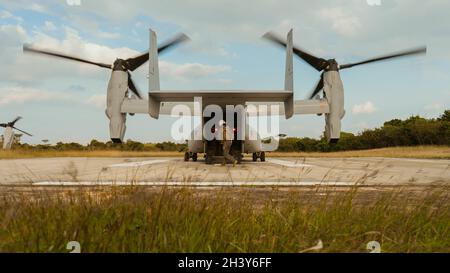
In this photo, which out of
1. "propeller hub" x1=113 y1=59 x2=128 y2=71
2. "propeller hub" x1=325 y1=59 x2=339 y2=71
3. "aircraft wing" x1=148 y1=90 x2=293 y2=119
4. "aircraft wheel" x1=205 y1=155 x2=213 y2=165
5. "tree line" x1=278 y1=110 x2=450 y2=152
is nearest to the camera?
"aircraft wing" x1=148 y1=90 x2=293 y2=119

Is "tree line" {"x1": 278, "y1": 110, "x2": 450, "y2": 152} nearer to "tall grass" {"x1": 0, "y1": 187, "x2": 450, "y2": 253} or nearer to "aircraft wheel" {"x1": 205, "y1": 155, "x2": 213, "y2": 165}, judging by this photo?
"aircraft wheel" {"x1": 205, "y1": 155, "x2": 213, "y2": 165}

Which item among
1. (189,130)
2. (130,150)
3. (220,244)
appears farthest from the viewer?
(130,150)

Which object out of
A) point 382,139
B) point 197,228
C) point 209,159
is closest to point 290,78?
point 209,159

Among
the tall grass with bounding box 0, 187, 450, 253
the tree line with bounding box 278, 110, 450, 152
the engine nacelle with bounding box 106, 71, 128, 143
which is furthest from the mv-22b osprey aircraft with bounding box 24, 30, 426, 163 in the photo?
the tree line with bounding box 278, 110, 450, 152

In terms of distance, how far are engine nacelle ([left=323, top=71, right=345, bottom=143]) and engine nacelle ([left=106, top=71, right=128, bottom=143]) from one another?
10190mm

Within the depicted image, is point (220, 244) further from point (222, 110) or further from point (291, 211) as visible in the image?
point (222, 110)

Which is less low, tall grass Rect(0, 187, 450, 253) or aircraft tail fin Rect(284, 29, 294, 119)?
aircraft tail fin Rect(284, 29, 294, 119)

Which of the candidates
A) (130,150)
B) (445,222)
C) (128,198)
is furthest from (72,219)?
(130,150)

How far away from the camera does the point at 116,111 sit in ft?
64.1

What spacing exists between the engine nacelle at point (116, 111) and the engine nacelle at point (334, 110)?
33.4 feet

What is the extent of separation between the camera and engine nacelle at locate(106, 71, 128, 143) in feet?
63.3

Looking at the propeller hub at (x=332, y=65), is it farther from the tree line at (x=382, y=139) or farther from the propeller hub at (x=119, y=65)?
the tree line at (x=382, y=139)

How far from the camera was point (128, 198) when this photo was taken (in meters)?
4.02

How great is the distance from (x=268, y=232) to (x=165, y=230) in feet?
3.15
